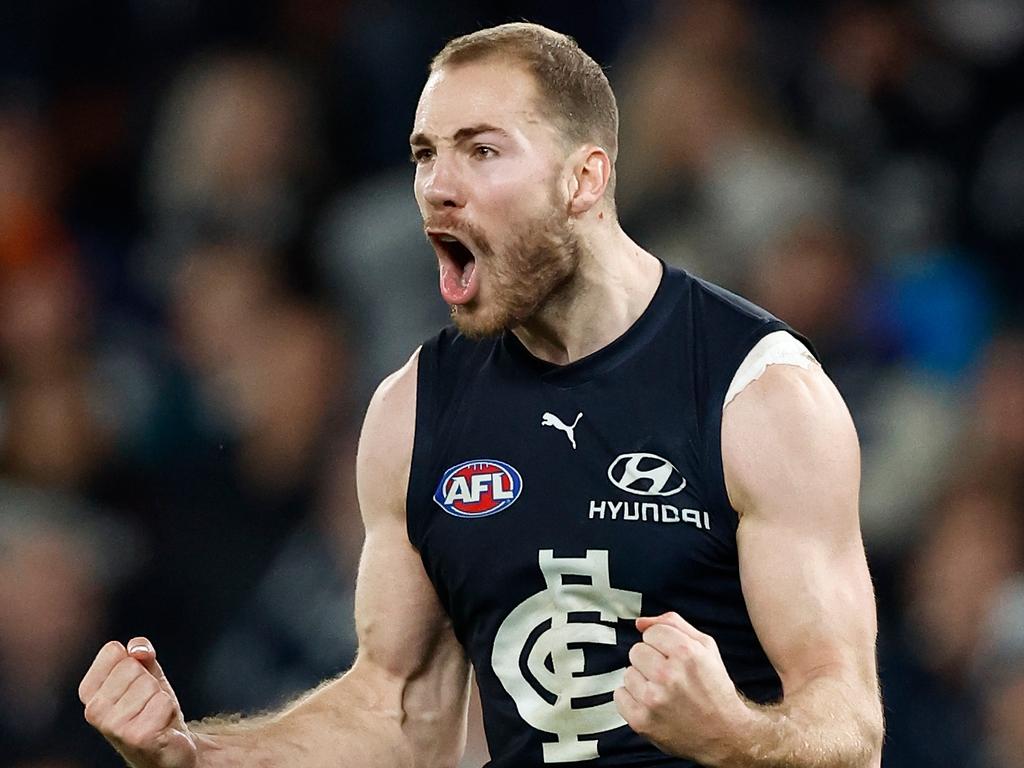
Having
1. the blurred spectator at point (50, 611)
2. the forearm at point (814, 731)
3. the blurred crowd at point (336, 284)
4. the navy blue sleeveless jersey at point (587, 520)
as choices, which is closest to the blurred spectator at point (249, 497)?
the blurred crowd at point (336, 284)

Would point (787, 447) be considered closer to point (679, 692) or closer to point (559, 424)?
point (559, 424)

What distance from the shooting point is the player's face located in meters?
3.63

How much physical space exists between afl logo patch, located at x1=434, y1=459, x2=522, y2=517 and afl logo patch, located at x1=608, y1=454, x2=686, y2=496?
0.22m

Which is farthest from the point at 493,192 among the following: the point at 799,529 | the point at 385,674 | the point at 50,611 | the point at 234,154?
the point at 234,154

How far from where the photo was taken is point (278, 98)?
746cm

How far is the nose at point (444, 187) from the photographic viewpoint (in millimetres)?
3615

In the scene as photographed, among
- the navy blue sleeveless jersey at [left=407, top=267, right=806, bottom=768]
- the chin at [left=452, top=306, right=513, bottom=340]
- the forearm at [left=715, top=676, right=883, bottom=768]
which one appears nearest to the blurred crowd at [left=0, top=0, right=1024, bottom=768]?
the navy blue sleeveless jersey at [left=407, top=267, right=806, bottom=768]

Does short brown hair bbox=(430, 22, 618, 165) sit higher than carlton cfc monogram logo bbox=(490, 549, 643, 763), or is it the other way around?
short brown hair bbox=(430, 22, 618, 165)

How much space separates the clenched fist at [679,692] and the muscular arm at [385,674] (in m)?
0.99

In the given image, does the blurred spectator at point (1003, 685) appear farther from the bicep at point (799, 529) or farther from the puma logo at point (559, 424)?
the puma logo at point (559, 424)

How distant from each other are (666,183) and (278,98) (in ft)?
5.79

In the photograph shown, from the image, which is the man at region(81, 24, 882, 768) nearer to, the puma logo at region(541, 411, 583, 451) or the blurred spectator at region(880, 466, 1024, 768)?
the puma logo at region(541, 411, 583, 451)

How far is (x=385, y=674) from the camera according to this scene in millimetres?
3900

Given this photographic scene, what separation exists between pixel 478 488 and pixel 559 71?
89cm
